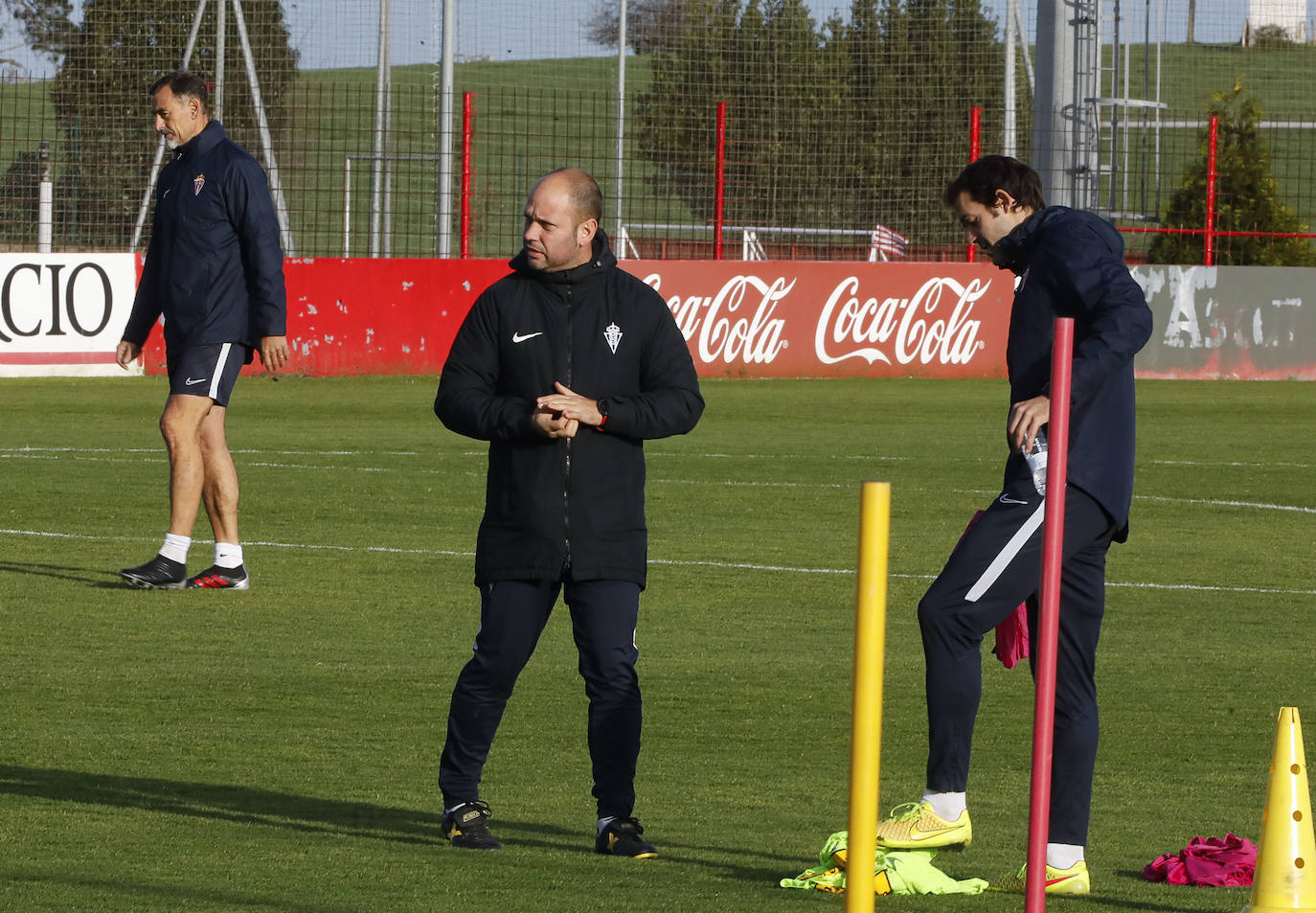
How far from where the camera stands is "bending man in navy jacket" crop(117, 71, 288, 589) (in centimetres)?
923

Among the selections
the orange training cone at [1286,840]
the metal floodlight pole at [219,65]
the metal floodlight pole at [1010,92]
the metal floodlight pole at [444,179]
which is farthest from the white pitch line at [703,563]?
the metal floodlight pole at [1010,92]

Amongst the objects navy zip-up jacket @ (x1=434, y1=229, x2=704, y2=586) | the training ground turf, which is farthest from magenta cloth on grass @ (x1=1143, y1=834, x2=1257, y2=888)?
navy zip-up jacket @ (x1=434, y1=229, x2=704, y2=586)

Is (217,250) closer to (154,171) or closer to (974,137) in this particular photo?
(154,171)

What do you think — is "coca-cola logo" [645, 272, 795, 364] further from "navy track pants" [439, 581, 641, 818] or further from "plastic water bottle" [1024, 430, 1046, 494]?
"plastic water bottle" [1024, 430, 1046, 494]

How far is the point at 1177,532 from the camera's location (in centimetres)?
1142

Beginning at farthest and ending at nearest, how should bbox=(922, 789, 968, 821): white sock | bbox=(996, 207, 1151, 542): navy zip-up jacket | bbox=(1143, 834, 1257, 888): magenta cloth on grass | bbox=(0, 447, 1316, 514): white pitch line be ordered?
bbox=(0, 447, 1316, 514): white pitch line
bbox=(922, 789, 968, 821): white sock
bbox=(996, 207, 1151, 542): navy zip-up jacket
bbox=(1143, 834, 1257, 888): magenta cloth on grass

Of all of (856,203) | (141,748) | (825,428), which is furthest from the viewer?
(856,203)

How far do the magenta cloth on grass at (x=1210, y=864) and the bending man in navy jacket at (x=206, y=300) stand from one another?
5134 millimetres

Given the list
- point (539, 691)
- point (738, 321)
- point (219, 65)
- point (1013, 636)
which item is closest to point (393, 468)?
point (539, 691)

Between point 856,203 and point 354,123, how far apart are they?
736 centimetres

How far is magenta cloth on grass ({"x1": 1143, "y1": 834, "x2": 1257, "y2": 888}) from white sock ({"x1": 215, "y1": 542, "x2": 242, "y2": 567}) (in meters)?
5.10

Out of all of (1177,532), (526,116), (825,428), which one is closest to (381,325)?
(526,116)

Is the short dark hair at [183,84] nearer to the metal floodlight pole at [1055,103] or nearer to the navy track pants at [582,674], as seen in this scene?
the navy track pants at [582,674]

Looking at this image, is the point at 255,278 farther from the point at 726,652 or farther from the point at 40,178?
the point at 40,178
